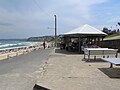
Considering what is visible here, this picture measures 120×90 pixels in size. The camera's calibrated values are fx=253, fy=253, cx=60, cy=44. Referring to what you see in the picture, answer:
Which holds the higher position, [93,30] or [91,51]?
[93,30]

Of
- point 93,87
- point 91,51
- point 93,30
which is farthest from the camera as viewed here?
point 93,30

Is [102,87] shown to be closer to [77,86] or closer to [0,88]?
[77,86]

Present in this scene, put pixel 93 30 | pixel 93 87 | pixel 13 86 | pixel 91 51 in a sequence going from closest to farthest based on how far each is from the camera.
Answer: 1. pixel 93 87
2. pixel 13 86
3. pixel 91 51
4. pixel 93 30

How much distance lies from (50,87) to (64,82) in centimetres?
100

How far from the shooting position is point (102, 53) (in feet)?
53.8

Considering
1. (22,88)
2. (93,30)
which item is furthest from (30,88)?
(93,30)

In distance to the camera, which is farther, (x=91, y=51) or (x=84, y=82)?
(x=91, y=51)

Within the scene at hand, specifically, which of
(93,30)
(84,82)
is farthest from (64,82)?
(93,30)

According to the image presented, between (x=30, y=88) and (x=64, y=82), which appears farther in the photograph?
(x=64, y=82)

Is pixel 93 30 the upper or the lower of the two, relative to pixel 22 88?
upper

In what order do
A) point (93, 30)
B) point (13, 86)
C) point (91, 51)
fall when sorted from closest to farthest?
point (13, 86)
point (91, 51)
point (93, 30)

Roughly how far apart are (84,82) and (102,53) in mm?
8177

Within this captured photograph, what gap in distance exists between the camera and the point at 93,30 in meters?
25.6

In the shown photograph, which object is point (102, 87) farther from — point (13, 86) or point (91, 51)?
point (91, 51)
